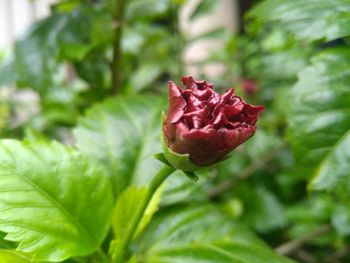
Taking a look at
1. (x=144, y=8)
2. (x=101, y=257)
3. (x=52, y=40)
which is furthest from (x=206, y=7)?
(x=101, y=257)

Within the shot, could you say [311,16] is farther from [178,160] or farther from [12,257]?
[12,257]

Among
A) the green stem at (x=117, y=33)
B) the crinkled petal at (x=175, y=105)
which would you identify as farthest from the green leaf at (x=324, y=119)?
the green stem at (x=117, y=33)

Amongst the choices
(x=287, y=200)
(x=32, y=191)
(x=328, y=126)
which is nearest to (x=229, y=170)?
(x=287, y=200)

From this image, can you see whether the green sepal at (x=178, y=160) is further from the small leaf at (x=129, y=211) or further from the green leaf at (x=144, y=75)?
the green leaf at (x=144, y=75)

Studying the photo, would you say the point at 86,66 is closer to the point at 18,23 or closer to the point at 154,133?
the point at 154,133

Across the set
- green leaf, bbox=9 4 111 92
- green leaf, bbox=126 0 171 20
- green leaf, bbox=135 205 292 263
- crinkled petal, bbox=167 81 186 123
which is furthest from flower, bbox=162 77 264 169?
green leaf, bbox=126 0 171 20
